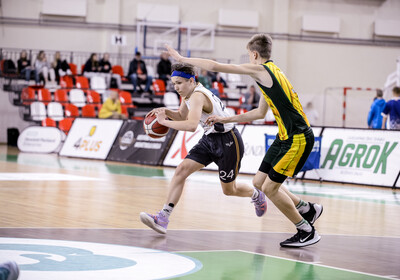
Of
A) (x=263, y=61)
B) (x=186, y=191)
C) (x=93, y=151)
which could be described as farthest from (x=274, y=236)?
(x=93, y=151)

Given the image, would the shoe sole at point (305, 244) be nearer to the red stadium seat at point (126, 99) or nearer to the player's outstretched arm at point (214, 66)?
the player's outstretched arm at point (214, 66)

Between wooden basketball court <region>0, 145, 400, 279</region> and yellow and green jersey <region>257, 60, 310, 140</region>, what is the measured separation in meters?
1.07

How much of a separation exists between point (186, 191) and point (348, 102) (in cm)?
1950

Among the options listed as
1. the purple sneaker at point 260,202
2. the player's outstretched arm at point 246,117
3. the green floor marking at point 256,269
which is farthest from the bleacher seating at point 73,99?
the green floor marking at point 256,269

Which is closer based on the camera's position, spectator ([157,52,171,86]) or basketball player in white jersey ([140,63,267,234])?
basketball player in white jersey ([140,63,267,234])

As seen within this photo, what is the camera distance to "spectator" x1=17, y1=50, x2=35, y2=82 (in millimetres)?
25178

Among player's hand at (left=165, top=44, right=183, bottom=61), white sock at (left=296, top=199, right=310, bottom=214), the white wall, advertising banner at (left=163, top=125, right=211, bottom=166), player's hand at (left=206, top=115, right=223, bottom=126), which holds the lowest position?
advertising banner at (left=163, top=125, right=211, bottom=166)

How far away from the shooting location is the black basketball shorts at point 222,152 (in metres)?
7.29

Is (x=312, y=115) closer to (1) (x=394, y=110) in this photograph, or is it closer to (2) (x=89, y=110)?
(2) (x=89, y=110)

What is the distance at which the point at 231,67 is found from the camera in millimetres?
5969

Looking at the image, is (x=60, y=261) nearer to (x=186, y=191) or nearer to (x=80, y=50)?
(x=186, y=191)

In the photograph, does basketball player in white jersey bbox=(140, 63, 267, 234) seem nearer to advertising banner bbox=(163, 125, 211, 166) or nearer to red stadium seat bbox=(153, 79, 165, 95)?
advertising banner bbox=(163, 125, 211, 166)

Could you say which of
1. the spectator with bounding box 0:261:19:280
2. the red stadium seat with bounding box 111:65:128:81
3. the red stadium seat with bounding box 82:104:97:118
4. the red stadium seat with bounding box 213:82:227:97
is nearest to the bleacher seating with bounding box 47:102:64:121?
the red stadium seat with bounding box 82:104:97:118

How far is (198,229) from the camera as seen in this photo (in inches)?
294
